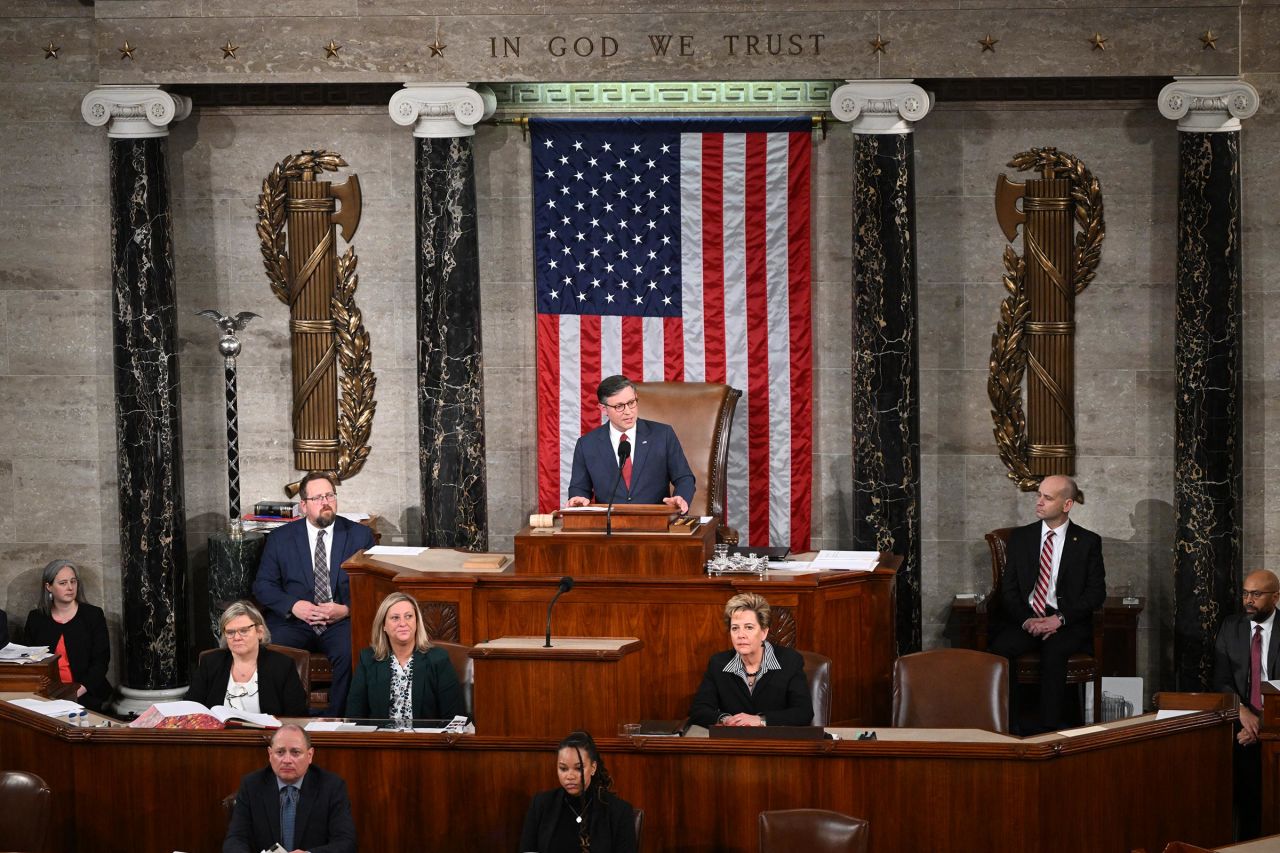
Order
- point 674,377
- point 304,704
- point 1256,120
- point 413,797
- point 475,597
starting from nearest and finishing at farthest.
A: point 413,797 < point 304,704 < point 475,597 < point 1256,120 < point 674,377

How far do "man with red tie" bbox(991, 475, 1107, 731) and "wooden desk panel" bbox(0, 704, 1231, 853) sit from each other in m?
2.31

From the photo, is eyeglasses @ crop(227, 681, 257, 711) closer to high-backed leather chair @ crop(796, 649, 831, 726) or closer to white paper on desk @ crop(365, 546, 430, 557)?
white paper on desk @ crop(365, 546, 430, 557)

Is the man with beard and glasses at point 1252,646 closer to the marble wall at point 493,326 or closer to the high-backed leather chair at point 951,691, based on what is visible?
the high-backed leather chair at point 951,691

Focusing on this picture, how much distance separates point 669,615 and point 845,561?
Result: 1095 millimetres

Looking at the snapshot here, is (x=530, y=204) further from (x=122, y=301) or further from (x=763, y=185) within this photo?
(x=122, y=301)

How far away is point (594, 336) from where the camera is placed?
11961 mm

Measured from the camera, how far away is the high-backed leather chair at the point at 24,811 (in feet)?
23.3

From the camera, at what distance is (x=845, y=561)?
9.34m

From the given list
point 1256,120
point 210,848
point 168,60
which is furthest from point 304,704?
point 1256,120

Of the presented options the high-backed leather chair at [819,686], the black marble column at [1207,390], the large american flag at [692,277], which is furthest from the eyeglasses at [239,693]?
the black marble column at [1207,390]

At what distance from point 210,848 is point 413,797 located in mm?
968

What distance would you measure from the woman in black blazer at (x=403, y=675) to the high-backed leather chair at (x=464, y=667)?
39 millimetres

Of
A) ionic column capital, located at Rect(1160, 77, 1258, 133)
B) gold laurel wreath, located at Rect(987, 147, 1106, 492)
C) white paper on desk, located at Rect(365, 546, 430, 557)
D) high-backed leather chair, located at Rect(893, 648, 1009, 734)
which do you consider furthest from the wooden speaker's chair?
white paper on desk, located at Rect(365, 546, 430, 557)

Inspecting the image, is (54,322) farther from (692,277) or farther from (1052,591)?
(1052,591)
